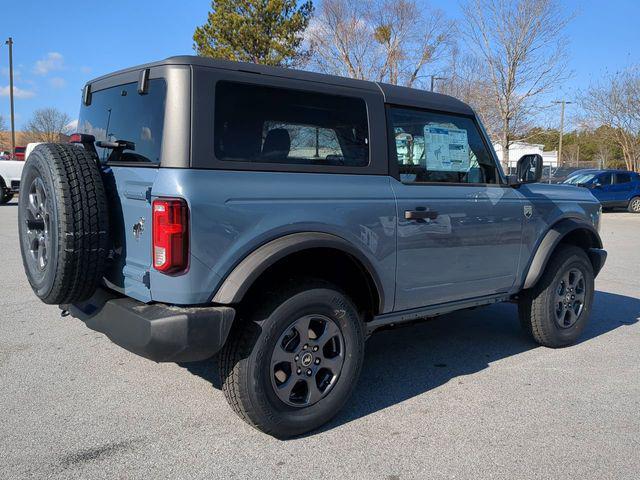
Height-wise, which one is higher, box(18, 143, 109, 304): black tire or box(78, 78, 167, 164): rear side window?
box(78, 78, 167, 164): rear side window

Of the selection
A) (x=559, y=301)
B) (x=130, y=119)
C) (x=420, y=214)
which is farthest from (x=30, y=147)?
(x=559, y=301)

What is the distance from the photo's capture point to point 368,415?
3643 millimetres

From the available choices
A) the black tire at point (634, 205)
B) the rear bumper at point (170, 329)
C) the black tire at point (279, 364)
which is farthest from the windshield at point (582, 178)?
the rear bumper at point (170, 329)

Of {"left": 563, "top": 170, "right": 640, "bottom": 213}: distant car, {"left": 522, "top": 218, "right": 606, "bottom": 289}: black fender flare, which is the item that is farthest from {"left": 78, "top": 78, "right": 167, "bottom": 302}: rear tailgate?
{"left": 563, "top": 170, "right": 640, "bottom": 213}: distant car

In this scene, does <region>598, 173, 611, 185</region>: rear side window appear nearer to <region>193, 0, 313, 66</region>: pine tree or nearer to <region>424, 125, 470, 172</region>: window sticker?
<region>193, 0, 313, 66</region>: pine tree

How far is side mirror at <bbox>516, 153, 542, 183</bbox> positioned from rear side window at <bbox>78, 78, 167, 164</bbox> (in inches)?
111

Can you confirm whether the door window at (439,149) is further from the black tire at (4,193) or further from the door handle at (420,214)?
the black tire at (4,193)

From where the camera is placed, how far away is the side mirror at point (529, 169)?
4465 mm

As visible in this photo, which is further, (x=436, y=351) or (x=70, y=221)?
(x=436, y=351)

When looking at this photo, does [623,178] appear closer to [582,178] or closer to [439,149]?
[582,178]

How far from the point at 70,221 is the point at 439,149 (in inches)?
99.6

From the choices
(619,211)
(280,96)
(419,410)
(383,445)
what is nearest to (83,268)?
(280,96)

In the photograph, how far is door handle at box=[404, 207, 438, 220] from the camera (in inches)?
146

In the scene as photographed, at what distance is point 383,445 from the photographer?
3242 millimetres
